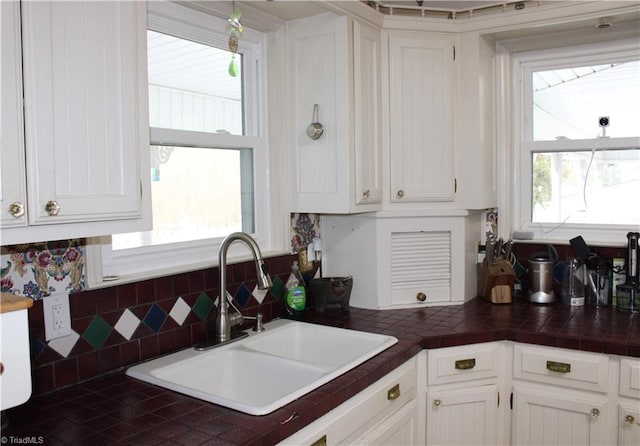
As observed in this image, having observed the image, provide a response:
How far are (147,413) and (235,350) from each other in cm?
55

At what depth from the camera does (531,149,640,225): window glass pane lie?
9.04ft

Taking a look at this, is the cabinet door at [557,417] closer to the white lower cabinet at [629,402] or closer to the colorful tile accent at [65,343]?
the white lower cabinet at [629,402]

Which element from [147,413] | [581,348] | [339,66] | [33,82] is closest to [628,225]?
[581,348]

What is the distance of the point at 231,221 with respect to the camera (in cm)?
239

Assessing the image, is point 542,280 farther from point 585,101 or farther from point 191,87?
point 191,87

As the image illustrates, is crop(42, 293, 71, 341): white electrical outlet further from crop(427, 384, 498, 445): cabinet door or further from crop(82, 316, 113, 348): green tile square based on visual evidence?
crop(427, 384, 498, 445): cabinet door

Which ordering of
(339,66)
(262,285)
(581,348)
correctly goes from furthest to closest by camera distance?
(339,66) < (581,348) < (262,285)

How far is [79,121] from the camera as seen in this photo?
1.36m

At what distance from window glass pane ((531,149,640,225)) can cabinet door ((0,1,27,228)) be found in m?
2.49

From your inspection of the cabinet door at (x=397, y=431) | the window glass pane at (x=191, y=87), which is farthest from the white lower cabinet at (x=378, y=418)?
the window glass pane at (x=191, y=87)

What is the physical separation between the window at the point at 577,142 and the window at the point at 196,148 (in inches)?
55.7

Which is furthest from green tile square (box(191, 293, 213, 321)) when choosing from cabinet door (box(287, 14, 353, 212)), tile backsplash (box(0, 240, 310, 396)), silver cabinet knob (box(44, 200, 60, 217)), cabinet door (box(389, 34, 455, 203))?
cabinet door (box(389, 34, 455, 203))

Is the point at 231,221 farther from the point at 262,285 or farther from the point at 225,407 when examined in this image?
the point at 225,407

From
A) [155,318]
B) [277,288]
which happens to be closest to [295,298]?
[277,288]
